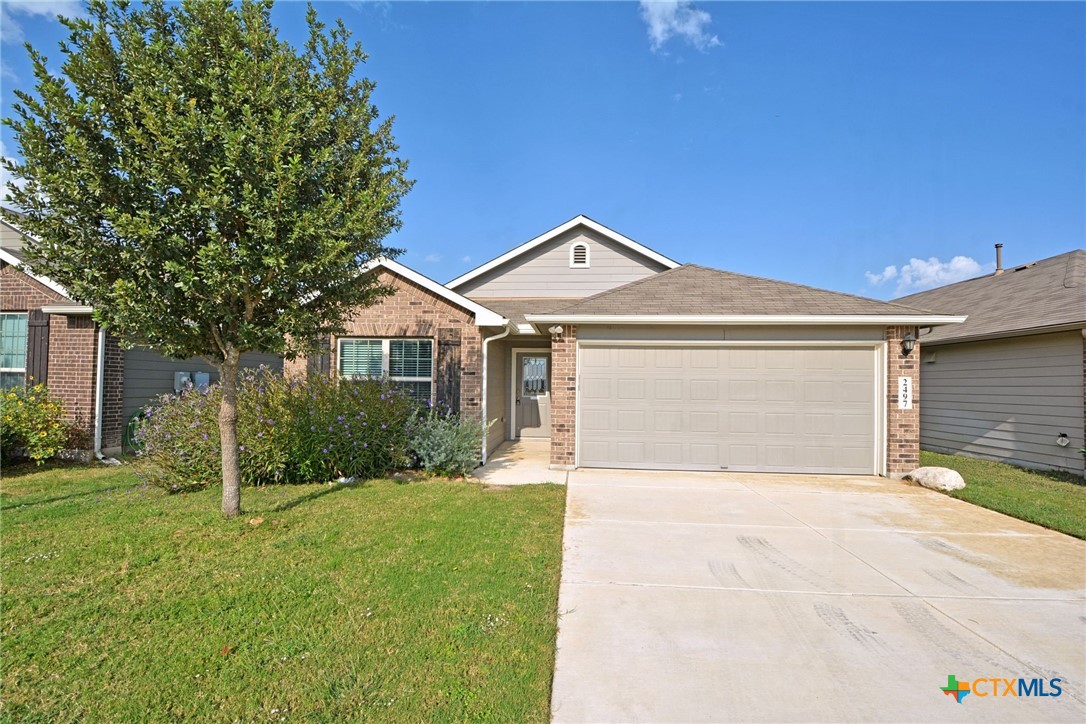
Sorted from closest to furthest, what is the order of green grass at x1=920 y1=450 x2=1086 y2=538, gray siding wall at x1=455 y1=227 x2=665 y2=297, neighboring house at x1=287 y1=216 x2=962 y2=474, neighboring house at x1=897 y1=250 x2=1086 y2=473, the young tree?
the young tree, green grass at x1=920 y1=450 x2=1086 y2=538, neighboring house at x1=287 y1=216 x2=962 y2=474, neighboring house at x1=897 y1=250 x2=1086 y2=473, gray siding wall at x1=455 y1=227 x2=665 y2=297

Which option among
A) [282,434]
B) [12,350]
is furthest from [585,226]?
[12,350]

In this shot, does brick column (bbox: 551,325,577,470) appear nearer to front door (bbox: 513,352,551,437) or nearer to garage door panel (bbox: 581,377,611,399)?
garage door panel (bbox: 581,377,611,399)

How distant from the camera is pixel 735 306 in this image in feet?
27.0

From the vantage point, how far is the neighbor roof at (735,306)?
7.88 meters

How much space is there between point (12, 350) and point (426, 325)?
7381 mm

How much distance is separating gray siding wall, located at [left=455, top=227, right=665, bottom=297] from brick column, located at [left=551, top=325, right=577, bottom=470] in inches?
206

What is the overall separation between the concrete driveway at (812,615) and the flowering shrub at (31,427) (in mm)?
8538

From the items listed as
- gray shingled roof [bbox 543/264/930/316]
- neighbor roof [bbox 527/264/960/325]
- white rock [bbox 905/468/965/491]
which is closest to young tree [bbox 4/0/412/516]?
neighbor roof [bbox 527/264/960/325]

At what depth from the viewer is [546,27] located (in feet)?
30.7

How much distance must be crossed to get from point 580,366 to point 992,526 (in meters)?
5.66

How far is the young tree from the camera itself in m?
4.05

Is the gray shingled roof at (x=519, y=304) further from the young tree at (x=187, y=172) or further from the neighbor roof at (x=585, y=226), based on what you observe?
the young tree at (x=187, y=172)

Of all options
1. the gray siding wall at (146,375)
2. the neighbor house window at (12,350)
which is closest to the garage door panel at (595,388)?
the gray siding wall at (146,375)

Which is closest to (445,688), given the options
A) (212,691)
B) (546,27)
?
(212,691)
